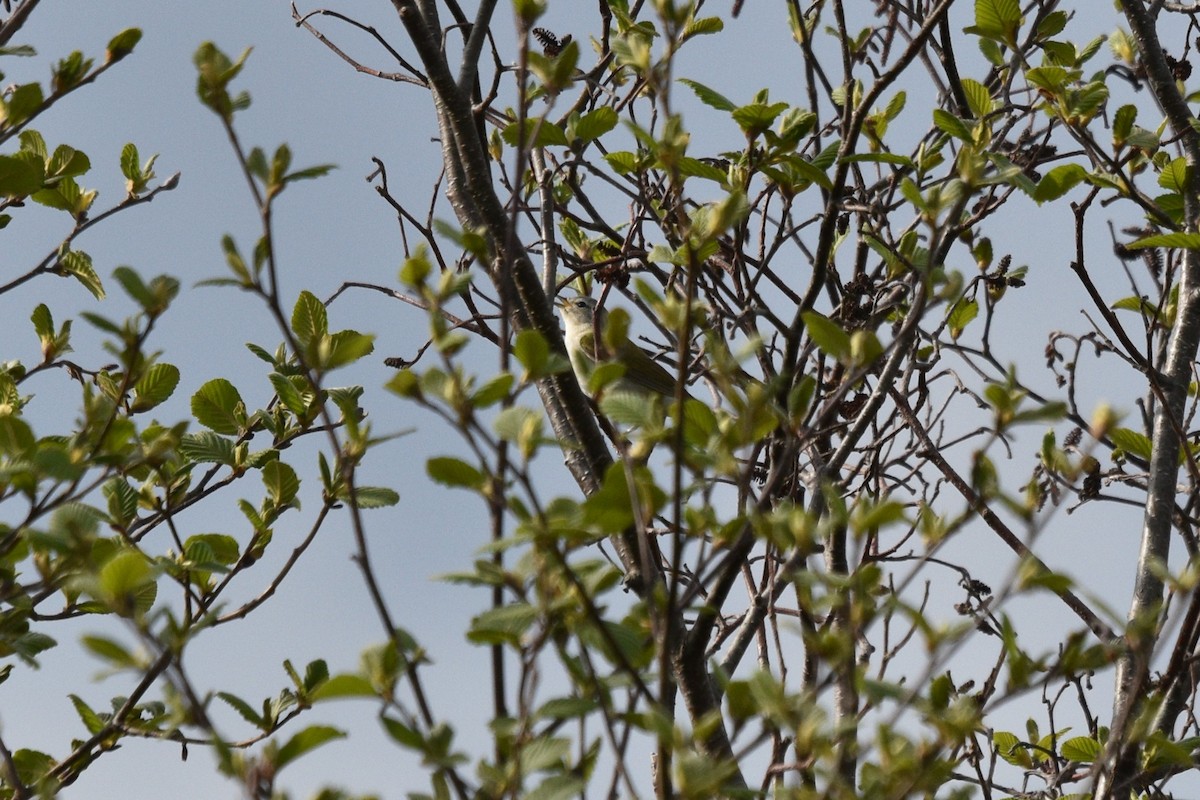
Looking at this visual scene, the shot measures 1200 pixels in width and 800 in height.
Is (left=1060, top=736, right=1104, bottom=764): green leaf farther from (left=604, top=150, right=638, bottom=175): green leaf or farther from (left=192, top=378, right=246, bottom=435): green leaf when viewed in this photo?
(left=192, top=378, right=246, bottom=435): green leaf

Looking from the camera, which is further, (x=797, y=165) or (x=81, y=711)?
(x=81, y=711)

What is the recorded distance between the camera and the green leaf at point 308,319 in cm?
226

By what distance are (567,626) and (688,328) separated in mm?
554

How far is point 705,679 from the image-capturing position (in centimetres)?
270

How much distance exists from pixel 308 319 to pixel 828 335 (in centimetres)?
103

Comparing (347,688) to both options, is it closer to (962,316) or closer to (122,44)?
(122,44)

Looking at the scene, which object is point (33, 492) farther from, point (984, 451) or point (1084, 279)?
point (1084, 279)

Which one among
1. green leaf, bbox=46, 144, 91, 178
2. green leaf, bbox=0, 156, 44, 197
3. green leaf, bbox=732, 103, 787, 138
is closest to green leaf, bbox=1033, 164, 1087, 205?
green leaf, bbox=732, 103, 787, 138

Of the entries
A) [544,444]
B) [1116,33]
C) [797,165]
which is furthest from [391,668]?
[1116,33]

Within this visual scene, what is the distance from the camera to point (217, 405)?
310 cm

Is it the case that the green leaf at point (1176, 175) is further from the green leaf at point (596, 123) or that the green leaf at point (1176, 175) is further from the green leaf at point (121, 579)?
the green leaf at point (121, 579)

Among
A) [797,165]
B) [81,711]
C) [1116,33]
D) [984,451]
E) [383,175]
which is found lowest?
[984,451]

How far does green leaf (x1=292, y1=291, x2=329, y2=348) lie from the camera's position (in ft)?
7.40

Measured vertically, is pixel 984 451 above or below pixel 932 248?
below
